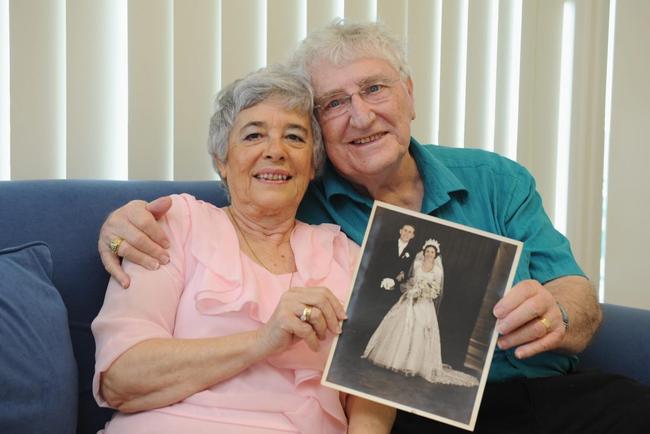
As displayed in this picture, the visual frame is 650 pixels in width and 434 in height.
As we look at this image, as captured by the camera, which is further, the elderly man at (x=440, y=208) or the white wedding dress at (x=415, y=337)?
the elderly man at (x=440, y=208)

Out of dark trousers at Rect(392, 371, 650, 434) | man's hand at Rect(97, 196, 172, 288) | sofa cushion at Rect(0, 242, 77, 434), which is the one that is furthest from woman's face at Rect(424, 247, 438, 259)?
sofa cushion at Rect(0, 242, 77, 434)

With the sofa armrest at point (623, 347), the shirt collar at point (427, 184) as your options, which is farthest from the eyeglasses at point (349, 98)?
the sofa armrest at point (623, 347)

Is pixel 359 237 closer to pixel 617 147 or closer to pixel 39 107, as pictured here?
pixel 39 107

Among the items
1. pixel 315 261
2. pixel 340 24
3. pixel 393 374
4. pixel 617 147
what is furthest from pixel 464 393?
pixel 617 147

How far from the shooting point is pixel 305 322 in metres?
1.20

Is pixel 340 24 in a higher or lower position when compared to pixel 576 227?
higher

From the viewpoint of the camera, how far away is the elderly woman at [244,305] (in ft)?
4.15

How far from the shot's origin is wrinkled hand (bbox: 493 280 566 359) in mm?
1234

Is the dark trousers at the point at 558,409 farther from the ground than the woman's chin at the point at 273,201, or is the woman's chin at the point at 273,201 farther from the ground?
the woman's chin at the point at 273,201

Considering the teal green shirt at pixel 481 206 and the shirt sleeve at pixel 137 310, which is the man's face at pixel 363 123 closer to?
the teal green shirt at pixel 481 206

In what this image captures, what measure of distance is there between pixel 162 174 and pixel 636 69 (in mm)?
2016

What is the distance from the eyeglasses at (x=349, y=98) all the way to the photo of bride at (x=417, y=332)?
0.50 meters

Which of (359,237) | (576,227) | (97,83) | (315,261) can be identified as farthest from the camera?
(576,227)

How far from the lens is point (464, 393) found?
121 centimetres
